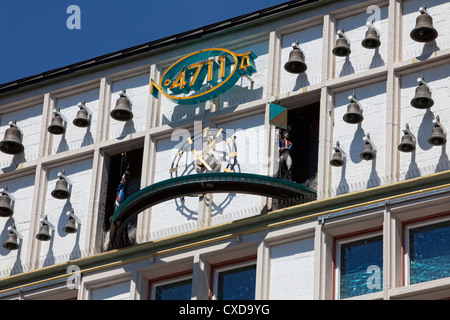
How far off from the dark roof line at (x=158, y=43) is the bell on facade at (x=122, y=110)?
7.08ft

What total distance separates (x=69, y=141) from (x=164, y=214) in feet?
16.3

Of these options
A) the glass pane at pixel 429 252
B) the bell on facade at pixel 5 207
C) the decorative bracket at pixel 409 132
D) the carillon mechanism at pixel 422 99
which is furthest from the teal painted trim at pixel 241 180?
the bell on facade at pixel 5 207

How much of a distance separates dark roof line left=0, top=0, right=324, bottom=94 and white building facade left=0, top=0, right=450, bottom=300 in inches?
2.1

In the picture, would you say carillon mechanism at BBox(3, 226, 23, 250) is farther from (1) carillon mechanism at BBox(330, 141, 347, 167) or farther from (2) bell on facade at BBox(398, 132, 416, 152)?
(2) bell on facade at BBox(398, 132, 416, 152)

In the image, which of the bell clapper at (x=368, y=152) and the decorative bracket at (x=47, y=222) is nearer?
the bell clapper at (x=368, y=152)

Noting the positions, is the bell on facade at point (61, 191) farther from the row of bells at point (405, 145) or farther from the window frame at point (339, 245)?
the window frame at point (339, 245)

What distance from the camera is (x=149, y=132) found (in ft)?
202

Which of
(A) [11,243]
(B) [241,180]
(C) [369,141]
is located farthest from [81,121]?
(C) [369,141]

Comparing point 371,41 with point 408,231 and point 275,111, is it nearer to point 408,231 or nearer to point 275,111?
point 275,111

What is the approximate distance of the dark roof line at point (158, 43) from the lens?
61375 millimetres

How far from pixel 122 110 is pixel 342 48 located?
291 inches

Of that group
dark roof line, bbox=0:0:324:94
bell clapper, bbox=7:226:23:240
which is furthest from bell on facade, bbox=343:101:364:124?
bell clapper, bbox=7:226:23:240
